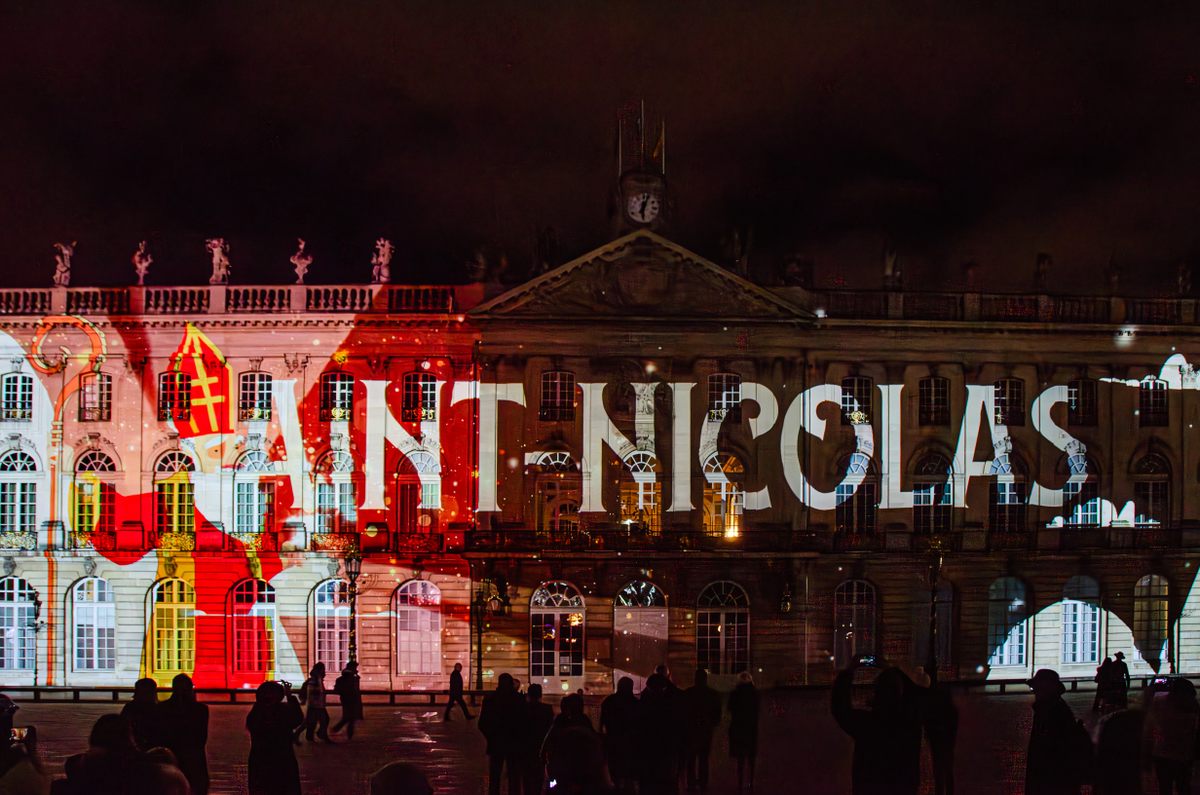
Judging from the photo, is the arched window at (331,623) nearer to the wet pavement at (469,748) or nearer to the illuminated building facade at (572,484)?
the illuminated building facade at (572,484)

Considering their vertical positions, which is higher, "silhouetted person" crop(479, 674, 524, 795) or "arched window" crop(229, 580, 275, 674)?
"silhouetted person" crop(479, 674, 524, 795)

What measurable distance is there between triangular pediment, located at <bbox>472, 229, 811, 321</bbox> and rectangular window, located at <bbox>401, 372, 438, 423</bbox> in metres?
2.87

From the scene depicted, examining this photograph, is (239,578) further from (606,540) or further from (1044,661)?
(1044,661)

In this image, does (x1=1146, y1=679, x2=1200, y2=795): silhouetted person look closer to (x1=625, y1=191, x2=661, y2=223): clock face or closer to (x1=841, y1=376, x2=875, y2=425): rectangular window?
(x1=841, y1=376, x2=875, y2=425): rectangular window

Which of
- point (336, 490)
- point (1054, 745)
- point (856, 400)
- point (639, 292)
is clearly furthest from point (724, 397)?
point (1054, 745)

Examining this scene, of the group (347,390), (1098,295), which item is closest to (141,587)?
(347,390)

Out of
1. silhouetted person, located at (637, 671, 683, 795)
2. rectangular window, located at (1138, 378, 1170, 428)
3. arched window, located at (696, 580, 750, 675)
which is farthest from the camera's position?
rectangular window, located at (1138, 378, 1170, 428)

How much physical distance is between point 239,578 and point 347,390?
6.83m

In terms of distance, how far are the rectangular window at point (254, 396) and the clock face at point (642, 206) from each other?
42.4 feet

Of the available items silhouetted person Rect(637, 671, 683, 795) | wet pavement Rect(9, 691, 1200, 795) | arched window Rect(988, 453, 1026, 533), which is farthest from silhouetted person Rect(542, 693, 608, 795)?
arched window Rect(988, 453, 1026, 533)

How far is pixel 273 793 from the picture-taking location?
1228 cm

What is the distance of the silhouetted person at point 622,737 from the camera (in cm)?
1305

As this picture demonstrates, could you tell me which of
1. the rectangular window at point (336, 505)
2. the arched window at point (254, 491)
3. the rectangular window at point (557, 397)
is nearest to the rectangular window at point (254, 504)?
the arched window at point (254, 491)

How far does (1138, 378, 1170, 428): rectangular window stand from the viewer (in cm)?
3797
